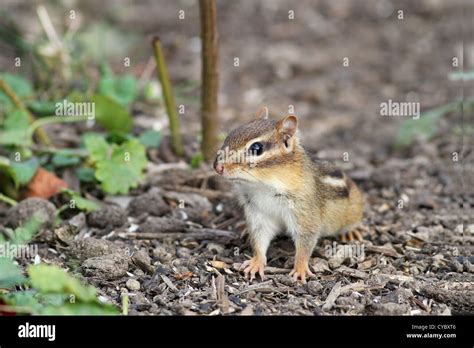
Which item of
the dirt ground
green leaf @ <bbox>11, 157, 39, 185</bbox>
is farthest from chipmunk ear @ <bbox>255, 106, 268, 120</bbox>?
green leaf @ <bbox>11, 157, 39, 185</bbox>

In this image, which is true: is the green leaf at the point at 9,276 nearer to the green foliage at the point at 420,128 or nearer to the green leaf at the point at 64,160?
the green leaf at the point at 64,160

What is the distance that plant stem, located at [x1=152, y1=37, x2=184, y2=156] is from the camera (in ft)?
23.7

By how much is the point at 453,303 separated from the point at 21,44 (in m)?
5.54

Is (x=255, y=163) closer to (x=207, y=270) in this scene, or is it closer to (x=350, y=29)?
(x=207, y=270)

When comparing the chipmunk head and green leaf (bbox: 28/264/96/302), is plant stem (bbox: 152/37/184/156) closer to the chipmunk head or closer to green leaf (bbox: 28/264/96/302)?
the chipmunk head

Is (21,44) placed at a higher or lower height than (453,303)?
higher

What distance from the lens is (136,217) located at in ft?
22.0

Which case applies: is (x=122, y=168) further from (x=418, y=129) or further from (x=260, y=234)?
(x=418, y=129)

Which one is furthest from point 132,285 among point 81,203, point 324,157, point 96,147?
point 324,157

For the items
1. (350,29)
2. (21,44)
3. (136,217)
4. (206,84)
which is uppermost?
(350,29)

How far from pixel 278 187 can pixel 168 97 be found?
208cm

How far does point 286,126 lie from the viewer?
580cm

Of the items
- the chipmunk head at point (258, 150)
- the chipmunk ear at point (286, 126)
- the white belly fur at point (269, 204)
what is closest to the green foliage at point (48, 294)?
the chipmunk head at point (258, 150)
